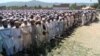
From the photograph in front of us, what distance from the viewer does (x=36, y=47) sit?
50.3 feet

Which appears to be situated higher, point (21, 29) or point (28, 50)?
point (21, 29)

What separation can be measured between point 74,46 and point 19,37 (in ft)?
16.2

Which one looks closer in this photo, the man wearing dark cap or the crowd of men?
the man wearing dark cap

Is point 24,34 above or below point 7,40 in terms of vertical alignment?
below

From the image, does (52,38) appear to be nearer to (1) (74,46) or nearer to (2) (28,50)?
(1) (74,46)

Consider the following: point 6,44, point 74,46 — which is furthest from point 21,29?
point 74,46

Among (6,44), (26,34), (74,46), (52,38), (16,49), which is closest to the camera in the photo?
(6,44)

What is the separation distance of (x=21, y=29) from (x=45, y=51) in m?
2.00

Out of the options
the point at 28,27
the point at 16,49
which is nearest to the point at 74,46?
the point at 28,27

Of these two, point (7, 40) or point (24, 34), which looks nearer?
point (7, 40)

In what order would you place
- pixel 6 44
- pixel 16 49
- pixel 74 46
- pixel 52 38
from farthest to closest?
pixel 52 38 < pixel 74 46 < pixel 16 49 < pixel 6 44

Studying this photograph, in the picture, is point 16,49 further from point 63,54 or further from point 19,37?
point 63,54

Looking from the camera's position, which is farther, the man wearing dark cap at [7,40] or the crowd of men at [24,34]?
the crowd of men at [24,34]

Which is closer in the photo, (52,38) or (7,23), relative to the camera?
(7,23)
